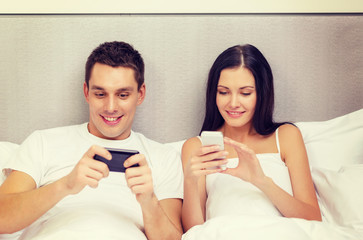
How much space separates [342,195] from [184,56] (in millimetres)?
936

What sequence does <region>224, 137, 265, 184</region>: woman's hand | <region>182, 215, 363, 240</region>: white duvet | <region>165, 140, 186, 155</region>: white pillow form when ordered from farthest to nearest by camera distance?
<region>165, 140, 186, 155</region>: white pillow
<region>224, 137, 265, 184</region>: woman's hand
<region>182, 215, 363, 240</region>: white duvet

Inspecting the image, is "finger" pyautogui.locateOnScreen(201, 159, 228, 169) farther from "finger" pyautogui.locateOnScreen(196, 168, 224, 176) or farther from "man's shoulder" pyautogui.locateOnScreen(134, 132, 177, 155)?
"man's shoulder" pyautogui.locateOnScreen(134, 132, 177, 155)

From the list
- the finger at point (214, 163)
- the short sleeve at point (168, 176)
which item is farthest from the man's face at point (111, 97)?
the finger at point (214, 163)

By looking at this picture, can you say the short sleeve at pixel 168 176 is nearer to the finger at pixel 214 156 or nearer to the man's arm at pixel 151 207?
the man's arm at pixel 151 207

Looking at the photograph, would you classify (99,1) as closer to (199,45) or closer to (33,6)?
(33,6)

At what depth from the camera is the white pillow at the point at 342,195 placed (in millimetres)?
1162

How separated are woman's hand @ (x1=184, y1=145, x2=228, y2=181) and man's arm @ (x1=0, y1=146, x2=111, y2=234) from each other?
1.01 ft

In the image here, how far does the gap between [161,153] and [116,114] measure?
10.4 inches

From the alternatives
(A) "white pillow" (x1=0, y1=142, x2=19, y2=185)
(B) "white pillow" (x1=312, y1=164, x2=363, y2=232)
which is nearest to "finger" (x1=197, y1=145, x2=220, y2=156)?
(B) "white pillow" (x1=312, y1=164, x2=363, y2=232)

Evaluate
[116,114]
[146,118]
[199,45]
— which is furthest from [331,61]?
[116,114]

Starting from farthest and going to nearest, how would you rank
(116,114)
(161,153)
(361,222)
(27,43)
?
1. (27,43)
2. (161,153)
3. (116,114)
4. (361,222)

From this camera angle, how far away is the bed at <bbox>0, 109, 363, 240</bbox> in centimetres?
96

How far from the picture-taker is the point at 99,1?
1.72 metres

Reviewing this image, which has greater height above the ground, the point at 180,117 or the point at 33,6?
the point at 33,6
